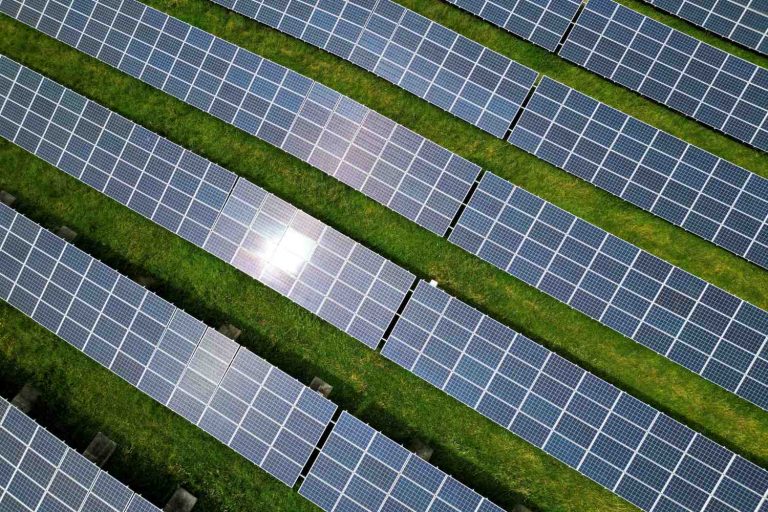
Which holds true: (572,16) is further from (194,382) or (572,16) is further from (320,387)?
(194,382)

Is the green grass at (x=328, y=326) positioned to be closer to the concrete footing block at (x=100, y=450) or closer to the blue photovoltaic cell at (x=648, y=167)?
the concrete footing block at (x=100, y=450)

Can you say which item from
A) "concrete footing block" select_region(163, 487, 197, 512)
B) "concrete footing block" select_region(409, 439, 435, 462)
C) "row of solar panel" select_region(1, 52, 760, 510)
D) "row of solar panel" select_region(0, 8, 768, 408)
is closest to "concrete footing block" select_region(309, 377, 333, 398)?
"row of solar panel" select_region(0, 8, 768, 408)

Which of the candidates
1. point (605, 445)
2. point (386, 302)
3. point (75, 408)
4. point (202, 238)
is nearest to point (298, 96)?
point (202, 238)

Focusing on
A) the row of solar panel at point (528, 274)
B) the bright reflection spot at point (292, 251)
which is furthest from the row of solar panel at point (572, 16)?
the bright reflection spot at point (292, 251)

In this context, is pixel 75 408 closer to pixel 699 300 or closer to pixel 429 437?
pixel 429 437

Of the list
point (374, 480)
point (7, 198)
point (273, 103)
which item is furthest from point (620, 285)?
point (7, 198)

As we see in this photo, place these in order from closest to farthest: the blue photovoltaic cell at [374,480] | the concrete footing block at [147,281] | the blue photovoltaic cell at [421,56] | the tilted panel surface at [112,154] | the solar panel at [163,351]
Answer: the blue photovoltaic cell at [374,480]
the solar panel at [163,351]
the blue photovoltaic cell at [421,56]
the tilted panel surface at [112,154]
the concrete footing block at [147,281]
